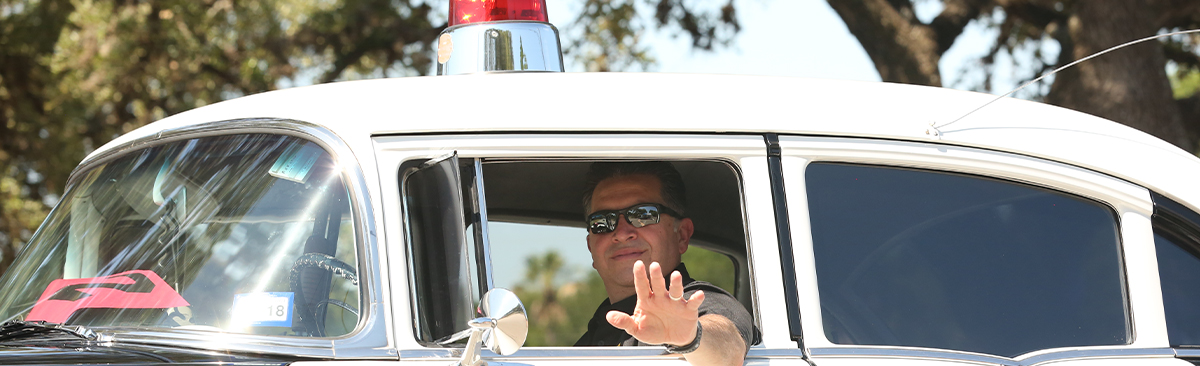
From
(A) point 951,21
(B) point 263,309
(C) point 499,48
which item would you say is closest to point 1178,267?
(C) point 499,48

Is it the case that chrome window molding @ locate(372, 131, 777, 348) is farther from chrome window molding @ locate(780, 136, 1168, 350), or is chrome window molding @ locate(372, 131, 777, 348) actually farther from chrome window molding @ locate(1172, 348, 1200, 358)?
chrome window molding @ locate(1172, 348, 1200, 358)

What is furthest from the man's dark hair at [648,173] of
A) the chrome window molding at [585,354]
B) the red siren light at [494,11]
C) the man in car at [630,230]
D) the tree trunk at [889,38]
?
the tree trunk at [889,38]

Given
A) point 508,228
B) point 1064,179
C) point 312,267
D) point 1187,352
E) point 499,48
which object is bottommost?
point 1187,352

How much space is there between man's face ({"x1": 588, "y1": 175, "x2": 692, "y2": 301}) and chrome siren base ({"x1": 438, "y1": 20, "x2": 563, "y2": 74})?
0.39 meters

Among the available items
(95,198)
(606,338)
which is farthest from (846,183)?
(95,198)

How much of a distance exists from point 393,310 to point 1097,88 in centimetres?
766

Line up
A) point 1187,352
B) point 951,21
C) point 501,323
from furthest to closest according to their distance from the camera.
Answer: point 951,21 < point 1187,352 < point 501,323

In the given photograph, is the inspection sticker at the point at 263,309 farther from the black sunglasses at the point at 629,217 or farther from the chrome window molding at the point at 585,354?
the black sunglasses at the point at 629,217

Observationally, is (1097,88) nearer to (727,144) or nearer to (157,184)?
(727,144)

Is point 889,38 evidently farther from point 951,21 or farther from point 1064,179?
point 1064,179

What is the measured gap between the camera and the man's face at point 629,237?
292 centimetres

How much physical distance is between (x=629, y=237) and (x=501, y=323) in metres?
1.11

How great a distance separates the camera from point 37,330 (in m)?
2.24

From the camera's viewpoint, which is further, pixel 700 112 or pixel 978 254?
pixel 978 254
